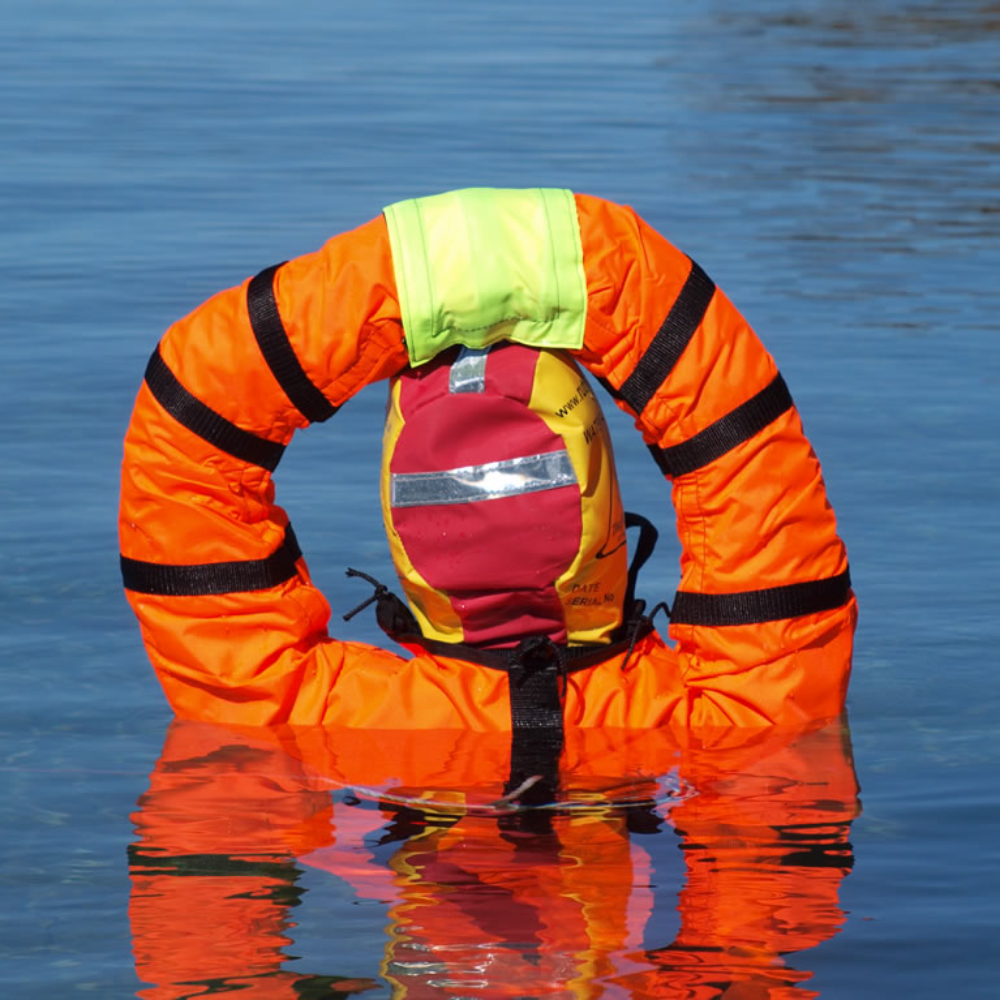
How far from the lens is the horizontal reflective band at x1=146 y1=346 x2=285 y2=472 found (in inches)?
175

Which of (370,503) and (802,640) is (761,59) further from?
(802,640)

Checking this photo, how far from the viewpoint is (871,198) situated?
480 inches

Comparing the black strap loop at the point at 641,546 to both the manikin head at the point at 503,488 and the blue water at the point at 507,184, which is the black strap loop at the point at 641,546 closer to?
the manikin head at the point at 503,488

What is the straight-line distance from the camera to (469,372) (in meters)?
4.36

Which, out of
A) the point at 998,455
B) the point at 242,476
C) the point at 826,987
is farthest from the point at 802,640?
the point at 998,455

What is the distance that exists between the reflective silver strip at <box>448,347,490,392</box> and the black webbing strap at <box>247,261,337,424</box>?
31cm

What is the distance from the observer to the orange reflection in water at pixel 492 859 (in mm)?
3629

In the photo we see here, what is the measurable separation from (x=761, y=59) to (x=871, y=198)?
639 cm

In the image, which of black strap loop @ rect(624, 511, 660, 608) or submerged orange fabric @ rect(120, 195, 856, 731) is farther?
black strap loop @ rect(624, 511, 660, 608)

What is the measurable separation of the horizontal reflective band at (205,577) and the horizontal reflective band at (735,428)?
995 mm

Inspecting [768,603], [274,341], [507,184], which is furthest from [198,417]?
[507,184]

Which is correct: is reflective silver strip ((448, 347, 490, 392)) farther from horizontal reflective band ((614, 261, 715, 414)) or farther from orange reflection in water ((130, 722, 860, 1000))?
orange reflection in water ((130, 722, 860, 1000))

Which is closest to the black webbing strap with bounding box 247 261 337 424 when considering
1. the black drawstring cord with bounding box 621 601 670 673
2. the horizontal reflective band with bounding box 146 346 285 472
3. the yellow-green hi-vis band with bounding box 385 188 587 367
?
the horizontal reflective band with bounding box 146 346 285 472

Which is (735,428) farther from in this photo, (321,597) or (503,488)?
(321,597)
